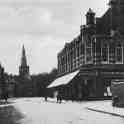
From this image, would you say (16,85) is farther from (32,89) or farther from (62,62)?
(62,62)

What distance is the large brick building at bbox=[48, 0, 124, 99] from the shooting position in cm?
4741

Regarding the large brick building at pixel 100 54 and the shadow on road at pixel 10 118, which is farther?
the large brick building at pixel 100 54

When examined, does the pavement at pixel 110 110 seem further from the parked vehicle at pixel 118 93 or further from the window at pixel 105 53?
the window at pixel 105 53

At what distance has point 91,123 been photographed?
56.4ft

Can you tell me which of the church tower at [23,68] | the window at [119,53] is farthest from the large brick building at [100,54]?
the church tower at [23,68]

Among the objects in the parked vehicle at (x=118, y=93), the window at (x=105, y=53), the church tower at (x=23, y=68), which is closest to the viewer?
the parked vehicle at (x=118, y=93)

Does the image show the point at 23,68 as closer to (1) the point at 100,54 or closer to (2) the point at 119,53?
(1) the point at 100,54

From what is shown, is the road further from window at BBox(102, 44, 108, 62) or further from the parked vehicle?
window at BBox(102, 44, 108, 62)

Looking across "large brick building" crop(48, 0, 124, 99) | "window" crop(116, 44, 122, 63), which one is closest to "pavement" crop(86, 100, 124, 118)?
"large brick building" crop(48, 0, 124, 99)

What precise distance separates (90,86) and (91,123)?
31.4 metres

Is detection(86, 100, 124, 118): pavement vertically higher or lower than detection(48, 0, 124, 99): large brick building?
lower

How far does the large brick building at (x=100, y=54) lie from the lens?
47406 millimetres

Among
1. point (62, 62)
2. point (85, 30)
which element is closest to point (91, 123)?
point (85, 30)

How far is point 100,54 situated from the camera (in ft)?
155
